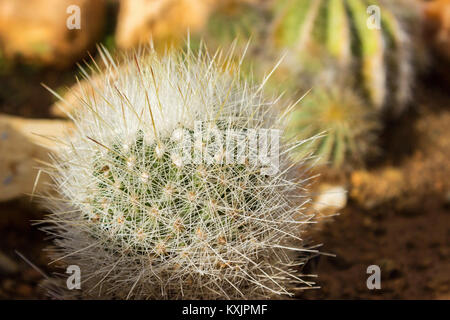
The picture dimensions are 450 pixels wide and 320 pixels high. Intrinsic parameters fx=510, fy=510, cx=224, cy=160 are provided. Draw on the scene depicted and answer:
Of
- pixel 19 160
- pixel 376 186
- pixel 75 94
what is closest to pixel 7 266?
pixel 19 160

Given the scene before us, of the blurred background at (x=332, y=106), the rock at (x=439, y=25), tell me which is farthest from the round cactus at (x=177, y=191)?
the rock at (x=439, y=25)

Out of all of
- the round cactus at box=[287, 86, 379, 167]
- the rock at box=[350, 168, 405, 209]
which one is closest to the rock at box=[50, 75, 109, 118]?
the round cactus at box=[287, 86, 379, 167]

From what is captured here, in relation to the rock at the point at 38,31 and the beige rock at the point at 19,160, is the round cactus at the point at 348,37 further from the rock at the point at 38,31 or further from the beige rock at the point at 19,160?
the rock at the point at 38,31

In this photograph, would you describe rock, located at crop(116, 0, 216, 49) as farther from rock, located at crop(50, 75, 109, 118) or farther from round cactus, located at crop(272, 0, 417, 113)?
round cactus, located at crop(272, 0, 417, 113)

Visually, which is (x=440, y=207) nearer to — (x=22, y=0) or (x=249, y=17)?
(x=249, y=17)

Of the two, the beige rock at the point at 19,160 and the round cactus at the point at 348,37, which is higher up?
the round cactus at the point at 348,37

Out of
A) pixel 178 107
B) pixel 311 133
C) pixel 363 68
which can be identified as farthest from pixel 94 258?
pixel 363 68

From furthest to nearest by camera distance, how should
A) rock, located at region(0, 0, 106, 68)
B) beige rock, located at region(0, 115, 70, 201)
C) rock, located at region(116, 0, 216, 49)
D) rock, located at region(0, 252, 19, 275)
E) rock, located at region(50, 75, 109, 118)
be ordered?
rock, located at region(0, 0, 106, 68), rock, located at region(116, 0, 216, 49), beige rock, located at region(0, 115, 70, 201), rock, located at region(0, 252, 19, 275), rock, located at region(50, 75, 109, 118)
